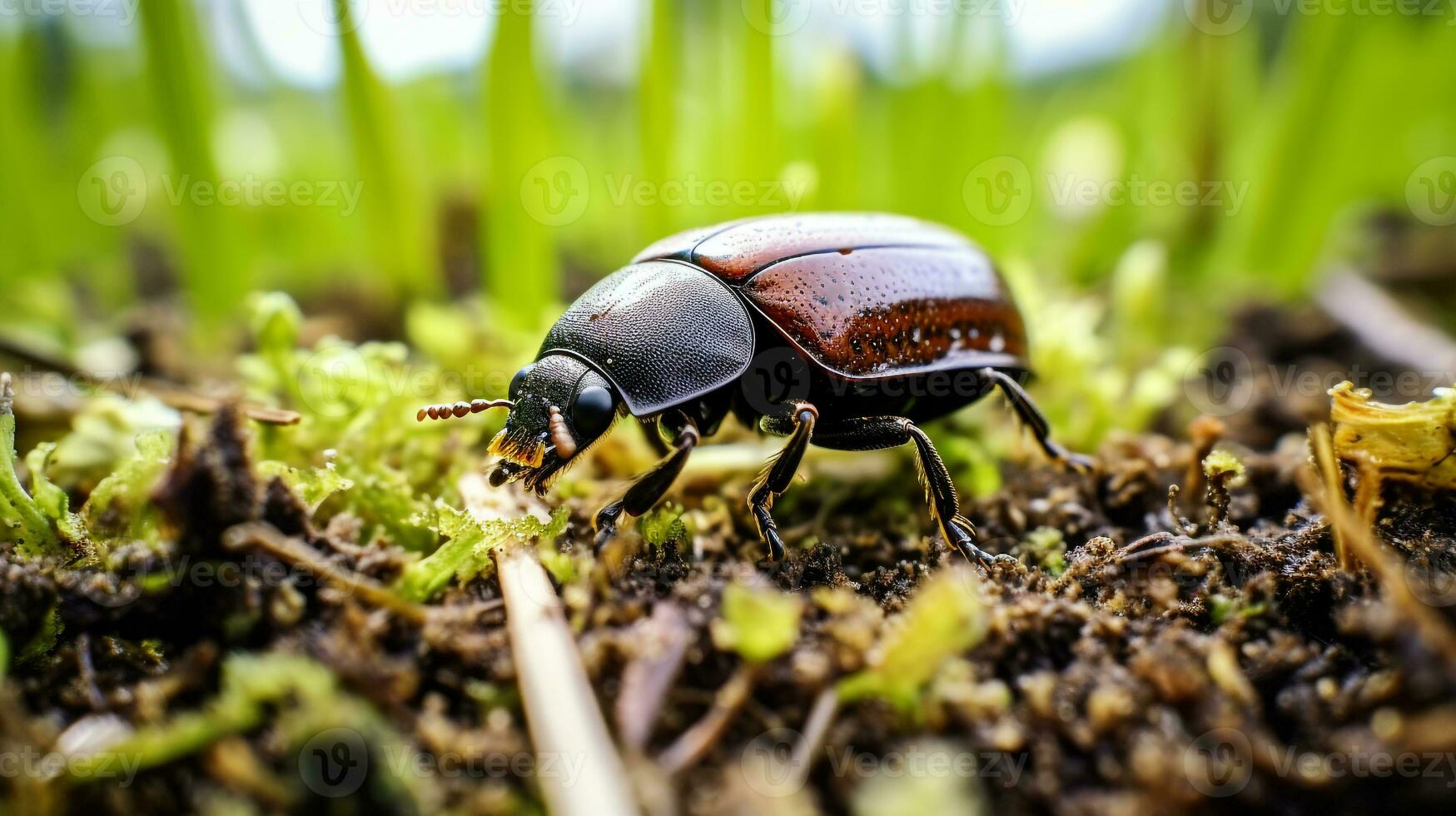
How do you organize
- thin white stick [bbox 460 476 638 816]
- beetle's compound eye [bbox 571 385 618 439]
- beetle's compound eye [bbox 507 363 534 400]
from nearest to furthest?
thin white stick [bbox 460 476 638 816] < beetle's compound eye [bbox 571 385 618 439] < beetle's compound eye [bbox 507 363 534 400]

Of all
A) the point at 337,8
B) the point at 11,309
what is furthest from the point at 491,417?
the point at 11,309

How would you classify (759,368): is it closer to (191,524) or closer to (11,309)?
(191,524)
